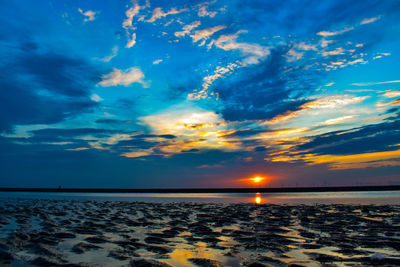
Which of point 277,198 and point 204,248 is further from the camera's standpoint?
point 277,198

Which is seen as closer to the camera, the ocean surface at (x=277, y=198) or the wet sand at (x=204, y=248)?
the wet sand at (x=204, y=248)

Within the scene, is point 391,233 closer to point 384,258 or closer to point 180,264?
point 384,258

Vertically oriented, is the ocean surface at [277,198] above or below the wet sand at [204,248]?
below

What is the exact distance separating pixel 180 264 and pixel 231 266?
119cm

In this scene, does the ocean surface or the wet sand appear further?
the ocean surface

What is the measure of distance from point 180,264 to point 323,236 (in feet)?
20.7

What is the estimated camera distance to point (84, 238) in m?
8.41

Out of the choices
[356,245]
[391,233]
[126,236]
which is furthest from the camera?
[391,233]

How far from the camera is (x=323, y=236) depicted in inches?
363

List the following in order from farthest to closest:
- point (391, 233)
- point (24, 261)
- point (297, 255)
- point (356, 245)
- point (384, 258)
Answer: point (391, 233) → point (356, 245) → point (297, 255) → point (384, 258) → point (24, 261)

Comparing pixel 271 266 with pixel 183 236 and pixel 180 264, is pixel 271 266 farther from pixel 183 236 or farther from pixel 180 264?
pixel 183 236

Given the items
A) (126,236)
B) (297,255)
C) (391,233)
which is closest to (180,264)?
(297,255)

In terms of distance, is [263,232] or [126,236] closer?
[126,236]

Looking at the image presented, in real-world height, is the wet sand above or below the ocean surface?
above
